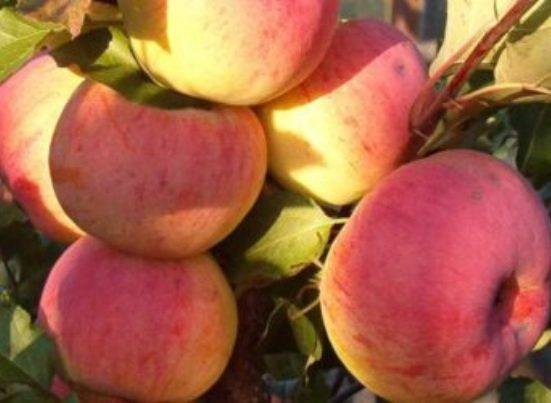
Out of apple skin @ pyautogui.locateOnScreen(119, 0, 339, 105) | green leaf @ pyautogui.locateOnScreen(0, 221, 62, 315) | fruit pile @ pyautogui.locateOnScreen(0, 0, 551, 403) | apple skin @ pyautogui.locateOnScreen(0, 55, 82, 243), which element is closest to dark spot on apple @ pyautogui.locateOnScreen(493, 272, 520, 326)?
fruit pile @ pyautogui.locateOnScreen(0, 0, 551, 403)

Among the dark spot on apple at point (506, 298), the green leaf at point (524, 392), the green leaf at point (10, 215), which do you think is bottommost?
the green leaf at point (524, 392)

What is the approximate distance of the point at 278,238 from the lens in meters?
0.96

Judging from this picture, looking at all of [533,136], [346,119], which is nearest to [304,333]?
[346,119]

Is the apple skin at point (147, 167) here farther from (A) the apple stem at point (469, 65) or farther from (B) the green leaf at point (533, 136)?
(B) the green leaf at point (533, 136)

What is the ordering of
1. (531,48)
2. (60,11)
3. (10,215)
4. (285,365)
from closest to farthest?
1. (60,11)
2. (531,48)
3. (285,365)
4. (10,215)

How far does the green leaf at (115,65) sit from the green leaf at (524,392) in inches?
17.8

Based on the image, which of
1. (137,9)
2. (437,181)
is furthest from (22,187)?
(437,181)

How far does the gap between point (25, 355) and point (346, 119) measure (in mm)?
323

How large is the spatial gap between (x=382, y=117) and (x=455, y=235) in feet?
0.39

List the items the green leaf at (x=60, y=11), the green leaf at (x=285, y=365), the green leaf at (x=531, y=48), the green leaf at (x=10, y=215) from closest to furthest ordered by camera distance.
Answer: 1. the green leaf at (x=60, y=11)
2. the green leaf at (x=531, y=48)
3. the green leaf at (x=285, y=365)
4. the green leaf at (x=10, y=215)

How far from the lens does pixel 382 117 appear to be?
3.06 feet

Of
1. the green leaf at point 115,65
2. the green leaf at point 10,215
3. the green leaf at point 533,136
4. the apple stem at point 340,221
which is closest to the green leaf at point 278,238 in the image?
the apple stem at point 340,221

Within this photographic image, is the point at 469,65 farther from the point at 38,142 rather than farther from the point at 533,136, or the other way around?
the point at 38,142

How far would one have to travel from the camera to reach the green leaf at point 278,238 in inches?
37.6
